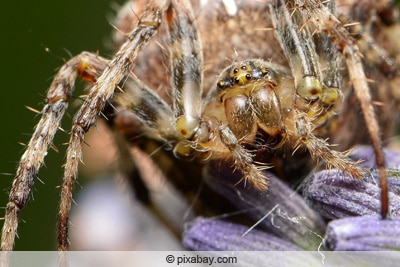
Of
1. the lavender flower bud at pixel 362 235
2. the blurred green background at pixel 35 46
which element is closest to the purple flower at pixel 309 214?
the lavender flower bud at pixel 362 235

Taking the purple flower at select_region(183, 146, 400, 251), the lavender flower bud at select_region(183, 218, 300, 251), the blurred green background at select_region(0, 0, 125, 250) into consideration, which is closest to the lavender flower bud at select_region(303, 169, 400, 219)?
the purple flower at select_region(183, 146, 400, 251)

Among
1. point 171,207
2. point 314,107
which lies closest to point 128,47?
point 314,107

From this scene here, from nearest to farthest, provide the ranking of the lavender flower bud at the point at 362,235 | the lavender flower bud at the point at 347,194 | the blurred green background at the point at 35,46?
1. the lavender flower bud at the point at 362,235
2. the lavender flower bud at the point at 347,194
3. the blurred green background at the point at 35,46

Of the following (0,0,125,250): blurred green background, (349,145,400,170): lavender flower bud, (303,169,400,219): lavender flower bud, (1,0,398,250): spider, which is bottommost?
(0,0,125,250): blurred green background

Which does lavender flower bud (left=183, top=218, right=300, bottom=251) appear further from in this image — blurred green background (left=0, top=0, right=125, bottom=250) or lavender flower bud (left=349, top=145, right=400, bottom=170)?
blurred green background (left=0, top=0, right=125, bottom=250)

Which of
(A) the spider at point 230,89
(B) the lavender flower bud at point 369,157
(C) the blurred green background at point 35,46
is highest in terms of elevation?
(A) the spider at point 230,89

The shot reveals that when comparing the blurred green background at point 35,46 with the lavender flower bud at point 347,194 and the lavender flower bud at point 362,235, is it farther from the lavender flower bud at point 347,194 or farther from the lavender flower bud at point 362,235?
the lavender flower bud at point 362,235
